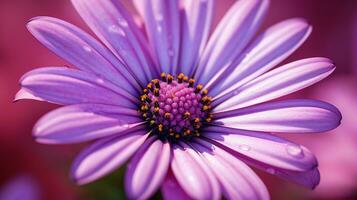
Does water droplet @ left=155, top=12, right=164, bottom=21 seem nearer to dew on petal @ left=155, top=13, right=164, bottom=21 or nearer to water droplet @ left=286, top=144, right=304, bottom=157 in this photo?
dew on petal @ left=155, top=13, right=164, bottom=21

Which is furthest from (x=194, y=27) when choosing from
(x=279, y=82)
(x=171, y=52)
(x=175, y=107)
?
(x=279, y=82)

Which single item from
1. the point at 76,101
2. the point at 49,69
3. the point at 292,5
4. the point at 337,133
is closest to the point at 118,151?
the point at 76,101

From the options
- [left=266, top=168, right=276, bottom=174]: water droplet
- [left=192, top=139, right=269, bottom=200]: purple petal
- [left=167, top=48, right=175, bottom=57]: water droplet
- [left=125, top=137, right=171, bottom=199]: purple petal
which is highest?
[left=167, top=48, right=175, bottom=57]: water droplet

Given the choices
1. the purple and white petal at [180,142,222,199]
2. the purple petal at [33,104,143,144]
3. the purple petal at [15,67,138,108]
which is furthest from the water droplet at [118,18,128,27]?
the purple and white petal at [180,142,222,199]

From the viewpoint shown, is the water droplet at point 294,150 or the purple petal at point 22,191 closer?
the water droplet at point 294,150

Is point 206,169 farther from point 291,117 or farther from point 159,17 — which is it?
point 159,17

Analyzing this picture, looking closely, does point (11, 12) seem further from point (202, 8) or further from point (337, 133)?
point (337, 133)

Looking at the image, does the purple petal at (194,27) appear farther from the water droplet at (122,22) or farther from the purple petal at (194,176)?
the purple petal at (194,176)

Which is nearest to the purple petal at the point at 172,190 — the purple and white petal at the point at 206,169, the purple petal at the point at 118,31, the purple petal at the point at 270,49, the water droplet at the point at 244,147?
the purple and white petal at the point at 206,169
